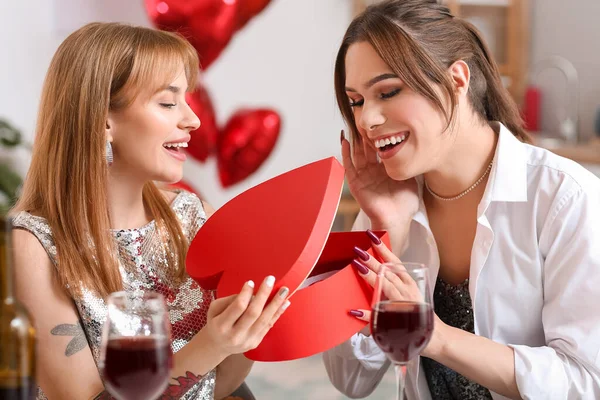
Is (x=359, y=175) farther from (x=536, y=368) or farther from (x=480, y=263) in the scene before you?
(x=536, y=368)

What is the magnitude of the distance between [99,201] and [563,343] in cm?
94

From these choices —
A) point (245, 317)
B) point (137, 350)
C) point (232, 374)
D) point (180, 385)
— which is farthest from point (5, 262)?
point (232, 374)

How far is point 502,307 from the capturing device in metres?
1.62

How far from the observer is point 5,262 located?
85 cm

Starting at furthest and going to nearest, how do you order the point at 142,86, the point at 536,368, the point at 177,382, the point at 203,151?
the point at 203,151
the point at 142,86
the point at 536,368
the point at 177,382

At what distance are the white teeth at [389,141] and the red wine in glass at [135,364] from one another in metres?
0.81

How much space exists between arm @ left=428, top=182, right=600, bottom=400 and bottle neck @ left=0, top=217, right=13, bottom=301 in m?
0.81

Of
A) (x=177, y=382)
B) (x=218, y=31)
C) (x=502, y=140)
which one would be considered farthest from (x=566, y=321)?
(x=218, y=31)

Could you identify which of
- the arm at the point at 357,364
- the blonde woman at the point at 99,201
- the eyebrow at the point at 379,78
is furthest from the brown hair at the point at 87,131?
the arm at the point at 357,364

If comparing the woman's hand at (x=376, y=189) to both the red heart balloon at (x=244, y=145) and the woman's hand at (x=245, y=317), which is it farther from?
the red heart balloon at (x=244, y=145)

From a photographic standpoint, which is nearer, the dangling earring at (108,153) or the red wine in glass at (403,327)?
the red wine in glass at (403,327)

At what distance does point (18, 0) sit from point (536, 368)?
3809 mm

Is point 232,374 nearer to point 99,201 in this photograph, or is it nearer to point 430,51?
point 99,201

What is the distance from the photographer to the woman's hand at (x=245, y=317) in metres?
1.12
